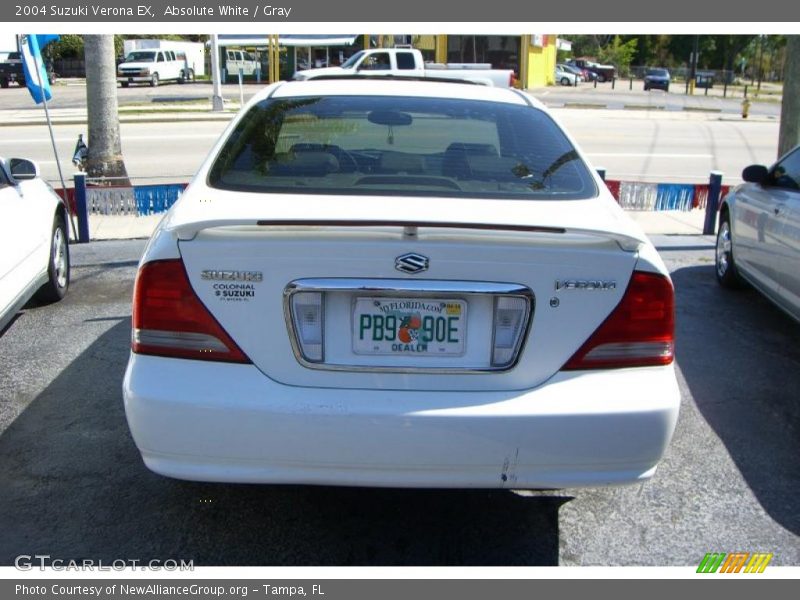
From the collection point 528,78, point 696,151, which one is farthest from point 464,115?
point 528,78

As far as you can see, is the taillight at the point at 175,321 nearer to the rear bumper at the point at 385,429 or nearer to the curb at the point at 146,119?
the rear bumper at the point at 385,429

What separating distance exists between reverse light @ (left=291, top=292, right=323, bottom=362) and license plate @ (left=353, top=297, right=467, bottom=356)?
0.12m

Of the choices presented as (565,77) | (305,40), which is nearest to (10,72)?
(305,40)

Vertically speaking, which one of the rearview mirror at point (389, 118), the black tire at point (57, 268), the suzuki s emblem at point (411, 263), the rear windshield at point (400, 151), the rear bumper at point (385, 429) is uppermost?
the rearview mirror at point (389, 118)

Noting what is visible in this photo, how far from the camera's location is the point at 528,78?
164 ft

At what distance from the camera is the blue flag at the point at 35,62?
8844 mm

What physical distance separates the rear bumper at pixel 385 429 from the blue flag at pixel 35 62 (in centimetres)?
718

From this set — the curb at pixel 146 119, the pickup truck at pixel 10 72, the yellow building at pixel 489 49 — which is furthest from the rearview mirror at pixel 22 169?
the pickup truck at pixel 10 72

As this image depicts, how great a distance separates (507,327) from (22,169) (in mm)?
4400

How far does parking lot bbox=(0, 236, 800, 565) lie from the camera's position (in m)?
3.26

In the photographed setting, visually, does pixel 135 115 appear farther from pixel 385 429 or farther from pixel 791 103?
pixel 385 429

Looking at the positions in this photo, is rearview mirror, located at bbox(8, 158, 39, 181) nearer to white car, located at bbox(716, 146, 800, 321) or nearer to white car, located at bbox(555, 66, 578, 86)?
white car, located at bbox(716, 146, 800, 321)

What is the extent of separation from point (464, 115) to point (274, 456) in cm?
200
